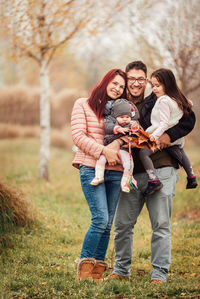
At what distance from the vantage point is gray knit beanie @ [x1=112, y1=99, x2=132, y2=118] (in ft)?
12.4

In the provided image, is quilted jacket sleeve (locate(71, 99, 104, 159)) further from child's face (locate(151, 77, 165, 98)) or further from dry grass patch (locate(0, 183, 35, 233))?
dry grass patch (locate(0, 183, 35, 233))

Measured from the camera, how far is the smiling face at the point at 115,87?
394cm

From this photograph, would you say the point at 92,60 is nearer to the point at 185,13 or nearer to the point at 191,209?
the point at 185,13

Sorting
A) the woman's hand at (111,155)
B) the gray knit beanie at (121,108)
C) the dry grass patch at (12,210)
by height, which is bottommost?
the dry grass patch at (12,210)

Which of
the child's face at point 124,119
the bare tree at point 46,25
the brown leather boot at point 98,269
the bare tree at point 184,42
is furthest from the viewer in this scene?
the bare tree at point 46,25

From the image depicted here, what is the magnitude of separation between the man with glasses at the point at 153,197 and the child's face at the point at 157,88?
0.29ft

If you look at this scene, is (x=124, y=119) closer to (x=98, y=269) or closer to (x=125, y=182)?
(x=125, y=182)

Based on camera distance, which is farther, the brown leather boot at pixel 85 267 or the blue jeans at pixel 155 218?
the blue jeans at pixel 155 218

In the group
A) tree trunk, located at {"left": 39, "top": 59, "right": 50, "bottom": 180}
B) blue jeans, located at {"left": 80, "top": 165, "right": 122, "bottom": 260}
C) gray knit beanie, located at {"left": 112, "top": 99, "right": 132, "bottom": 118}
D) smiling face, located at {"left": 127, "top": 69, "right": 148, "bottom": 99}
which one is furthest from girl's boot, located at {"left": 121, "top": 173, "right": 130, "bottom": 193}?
tree trunk, located at {"left": 39, "top": 59, "right": 50, "bottom": 180}

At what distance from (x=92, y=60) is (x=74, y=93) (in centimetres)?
929

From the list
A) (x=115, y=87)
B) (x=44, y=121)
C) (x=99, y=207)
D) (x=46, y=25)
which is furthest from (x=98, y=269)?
(x=46, y=25)

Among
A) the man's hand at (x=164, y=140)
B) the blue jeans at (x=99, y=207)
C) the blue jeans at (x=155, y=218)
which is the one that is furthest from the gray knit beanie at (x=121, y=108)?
the blue jeans at (x=155, y=218)

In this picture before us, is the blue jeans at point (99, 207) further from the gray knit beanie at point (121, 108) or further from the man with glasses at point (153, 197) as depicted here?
the gray knit beanie at point (121, 108)

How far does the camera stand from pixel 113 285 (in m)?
3.77
